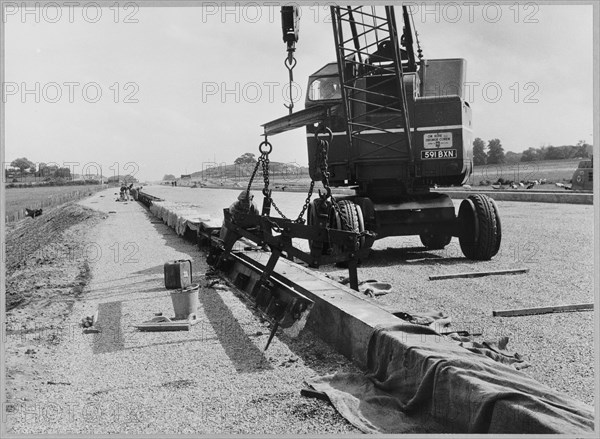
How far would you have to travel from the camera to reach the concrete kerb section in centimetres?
317

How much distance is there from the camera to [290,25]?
998 centimetres

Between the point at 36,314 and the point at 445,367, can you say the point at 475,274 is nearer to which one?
the point at 445,367

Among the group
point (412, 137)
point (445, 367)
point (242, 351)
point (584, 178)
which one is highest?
point (412, 137)

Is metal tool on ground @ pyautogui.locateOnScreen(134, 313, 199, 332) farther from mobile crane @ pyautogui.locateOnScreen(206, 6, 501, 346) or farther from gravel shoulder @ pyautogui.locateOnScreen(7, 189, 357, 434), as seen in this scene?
mobile crane @ pyautogui.locateOnScreen(206, 6, 501, 346)

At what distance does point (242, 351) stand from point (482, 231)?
21.5ft

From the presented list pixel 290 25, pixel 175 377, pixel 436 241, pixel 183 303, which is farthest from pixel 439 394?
pixel 436 241

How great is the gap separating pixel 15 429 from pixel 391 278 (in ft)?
20.8

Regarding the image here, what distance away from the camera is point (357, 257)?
617cm

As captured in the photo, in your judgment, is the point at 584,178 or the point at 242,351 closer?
the point at 242,351

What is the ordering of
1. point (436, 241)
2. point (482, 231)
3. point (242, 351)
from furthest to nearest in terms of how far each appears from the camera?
point (436, 241) < point (482, 231) < point (242, 351)

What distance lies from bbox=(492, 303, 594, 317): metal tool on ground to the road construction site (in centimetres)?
9

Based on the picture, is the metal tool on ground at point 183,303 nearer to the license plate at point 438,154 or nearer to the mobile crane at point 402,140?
the mobile crane at point 402,140

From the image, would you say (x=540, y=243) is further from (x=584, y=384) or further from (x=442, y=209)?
(x=584, y=384)

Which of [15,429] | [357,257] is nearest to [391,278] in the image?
[357,257]
